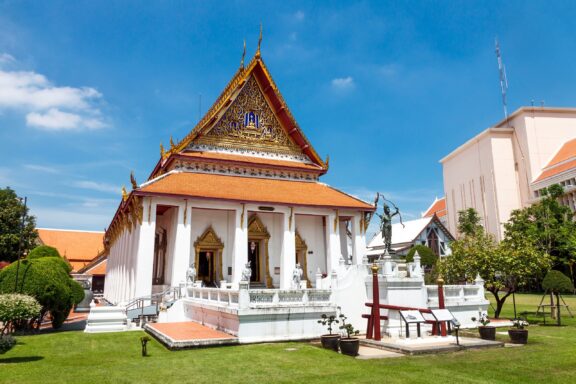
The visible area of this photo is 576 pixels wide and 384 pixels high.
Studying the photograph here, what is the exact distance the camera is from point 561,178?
1800 inches

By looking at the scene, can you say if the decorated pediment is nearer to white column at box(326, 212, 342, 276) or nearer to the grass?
white column at box(326, 212, 342, 276)

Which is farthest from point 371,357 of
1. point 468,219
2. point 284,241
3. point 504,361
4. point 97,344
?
point 468,219

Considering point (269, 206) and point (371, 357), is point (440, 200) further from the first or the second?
point (371, 357)

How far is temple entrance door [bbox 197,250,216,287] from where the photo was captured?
65.6 ft

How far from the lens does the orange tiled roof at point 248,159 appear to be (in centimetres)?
2116

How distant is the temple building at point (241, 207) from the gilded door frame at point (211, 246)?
0.15 feet

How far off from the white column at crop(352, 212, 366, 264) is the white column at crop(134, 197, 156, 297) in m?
9.36

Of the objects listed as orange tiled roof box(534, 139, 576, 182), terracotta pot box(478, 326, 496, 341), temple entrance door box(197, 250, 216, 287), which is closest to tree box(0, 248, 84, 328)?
temple entrance door box(197, 250, 216, 287)

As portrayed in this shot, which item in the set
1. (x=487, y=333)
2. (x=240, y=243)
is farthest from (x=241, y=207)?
(x=487, y=333)

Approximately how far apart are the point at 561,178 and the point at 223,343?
151 feet

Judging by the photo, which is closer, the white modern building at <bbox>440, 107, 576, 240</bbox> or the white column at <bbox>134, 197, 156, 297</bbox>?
the white column at <bbox>134, 197, 156, 297</bbox>

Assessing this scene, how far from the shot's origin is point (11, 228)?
35281 millimetres

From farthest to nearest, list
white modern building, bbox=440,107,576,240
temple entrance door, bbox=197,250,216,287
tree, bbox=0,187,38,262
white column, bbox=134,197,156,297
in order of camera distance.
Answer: white modern building, bbox=440,107,576,240 → tree, bbox=0,187,38,262 → temple entrance door, bbox=197,250,216,287 → white column, bbox=134,197,156,297

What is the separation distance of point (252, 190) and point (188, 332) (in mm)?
9489
